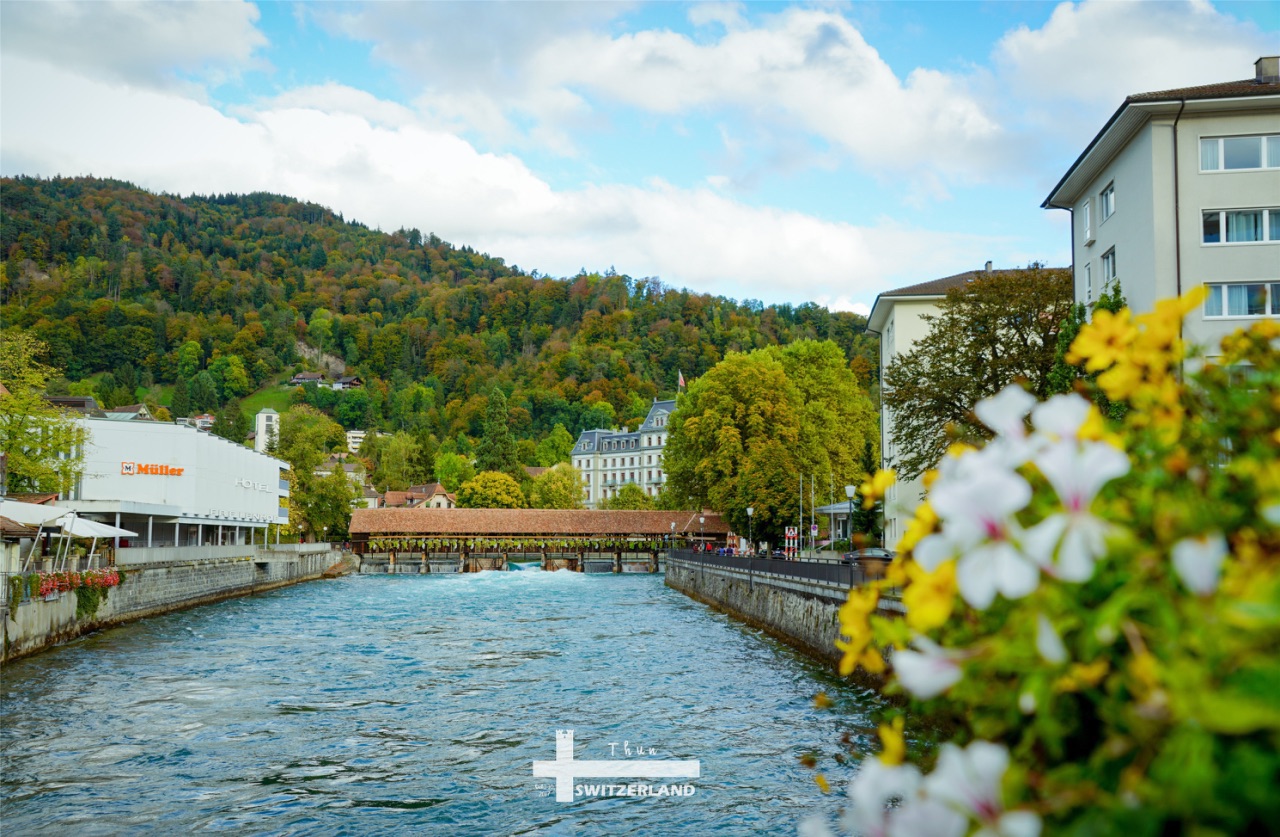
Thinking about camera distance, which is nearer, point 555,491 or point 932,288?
point 932,288

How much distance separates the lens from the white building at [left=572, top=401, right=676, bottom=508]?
138 metres

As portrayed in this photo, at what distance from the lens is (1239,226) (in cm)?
2522

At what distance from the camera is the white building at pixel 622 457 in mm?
137500

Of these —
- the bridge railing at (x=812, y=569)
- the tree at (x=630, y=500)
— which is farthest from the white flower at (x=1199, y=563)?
the tree at (x=630, y=500)

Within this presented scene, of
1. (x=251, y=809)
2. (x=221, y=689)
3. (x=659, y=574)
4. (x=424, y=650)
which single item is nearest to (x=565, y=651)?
(x=424, y=650)

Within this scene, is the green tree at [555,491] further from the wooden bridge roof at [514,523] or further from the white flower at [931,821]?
the white flower at [931,821]

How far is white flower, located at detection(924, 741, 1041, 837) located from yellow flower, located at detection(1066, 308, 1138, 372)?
2.65 ft

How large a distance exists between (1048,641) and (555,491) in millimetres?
111822

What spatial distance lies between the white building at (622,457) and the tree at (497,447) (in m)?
12.9

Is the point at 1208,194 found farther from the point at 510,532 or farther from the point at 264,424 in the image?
the point at 264,424

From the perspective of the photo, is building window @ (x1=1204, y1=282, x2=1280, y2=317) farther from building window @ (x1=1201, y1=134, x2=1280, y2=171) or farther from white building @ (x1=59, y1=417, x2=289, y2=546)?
white building @ (x1=59, y1=417, x2=289, y2=546)

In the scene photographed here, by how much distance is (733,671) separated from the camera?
21.8 metres

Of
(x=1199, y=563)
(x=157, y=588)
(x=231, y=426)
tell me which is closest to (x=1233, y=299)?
(x=1199, y=563)

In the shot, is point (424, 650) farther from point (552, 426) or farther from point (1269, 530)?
point (552, 426)
